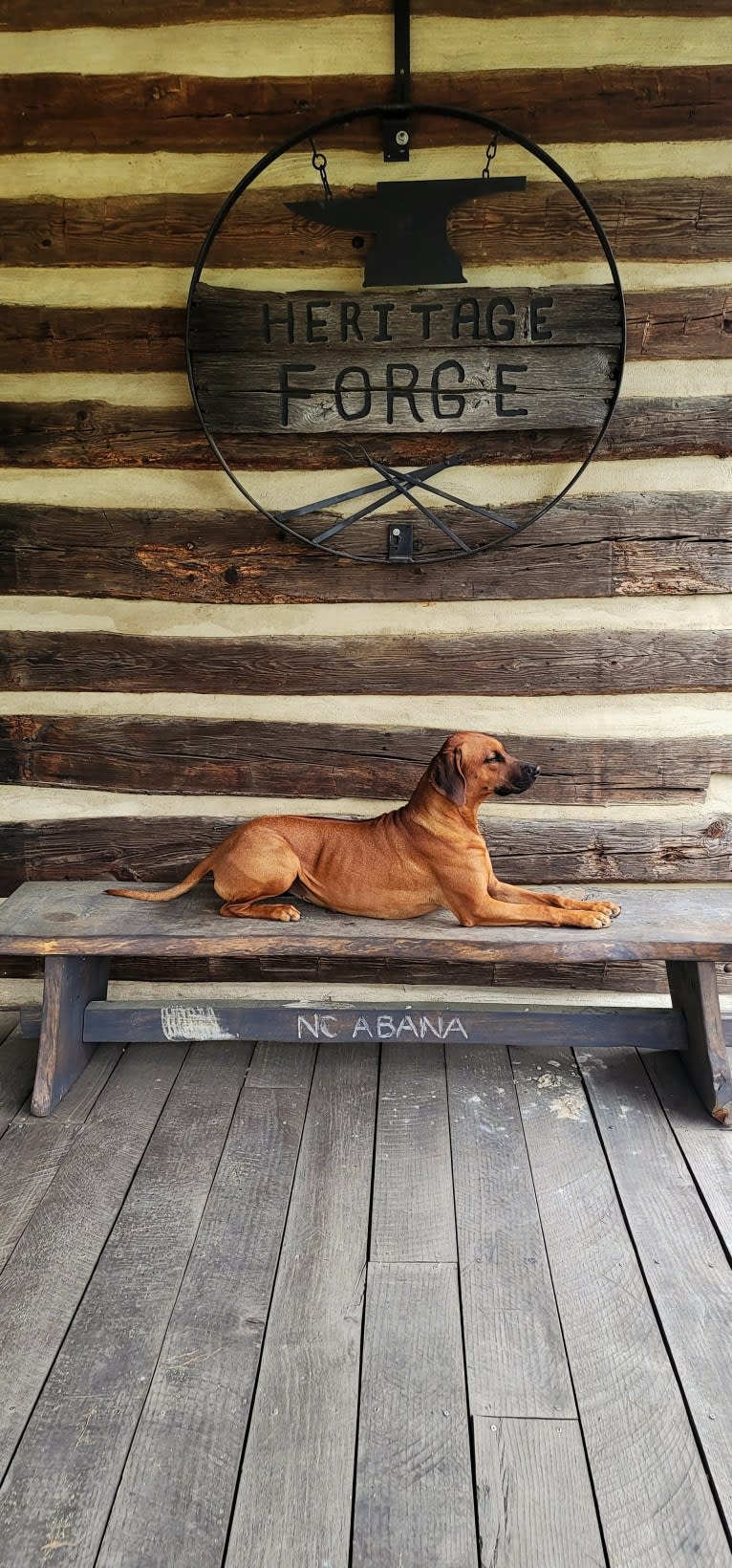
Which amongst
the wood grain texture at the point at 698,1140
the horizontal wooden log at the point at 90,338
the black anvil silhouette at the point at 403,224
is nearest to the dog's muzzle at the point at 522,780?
the wood grain texture at the point at 698,1140

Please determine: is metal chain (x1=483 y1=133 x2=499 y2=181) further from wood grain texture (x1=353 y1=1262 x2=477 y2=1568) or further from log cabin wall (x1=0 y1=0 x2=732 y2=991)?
wood grain texture (x1=353 y1=1262 x2=477 y2=1568)

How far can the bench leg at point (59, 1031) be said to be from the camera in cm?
322

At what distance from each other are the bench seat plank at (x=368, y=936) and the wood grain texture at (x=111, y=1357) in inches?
19.3

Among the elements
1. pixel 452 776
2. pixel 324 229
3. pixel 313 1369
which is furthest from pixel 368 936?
pixel 324 229

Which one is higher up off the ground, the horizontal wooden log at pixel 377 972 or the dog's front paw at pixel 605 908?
the dog's front paw at pixel 605 908

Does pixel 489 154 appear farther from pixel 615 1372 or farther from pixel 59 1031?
pixel 615 1372

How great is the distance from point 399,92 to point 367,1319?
3.17 meters

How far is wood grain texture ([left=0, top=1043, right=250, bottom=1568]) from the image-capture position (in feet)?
6.18

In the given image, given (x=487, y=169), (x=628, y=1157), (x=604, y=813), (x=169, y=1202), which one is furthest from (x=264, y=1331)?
(x=487, y=169)

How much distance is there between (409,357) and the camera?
11.3 ft

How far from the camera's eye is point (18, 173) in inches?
138

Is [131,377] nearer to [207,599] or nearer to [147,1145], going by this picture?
[207,599]

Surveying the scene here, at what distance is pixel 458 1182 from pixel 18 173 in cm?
312

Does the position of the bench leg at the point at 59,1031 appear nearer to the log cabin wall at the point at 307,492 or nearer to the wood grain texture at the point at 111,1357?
the wood grain texture at the point at 111,1357
